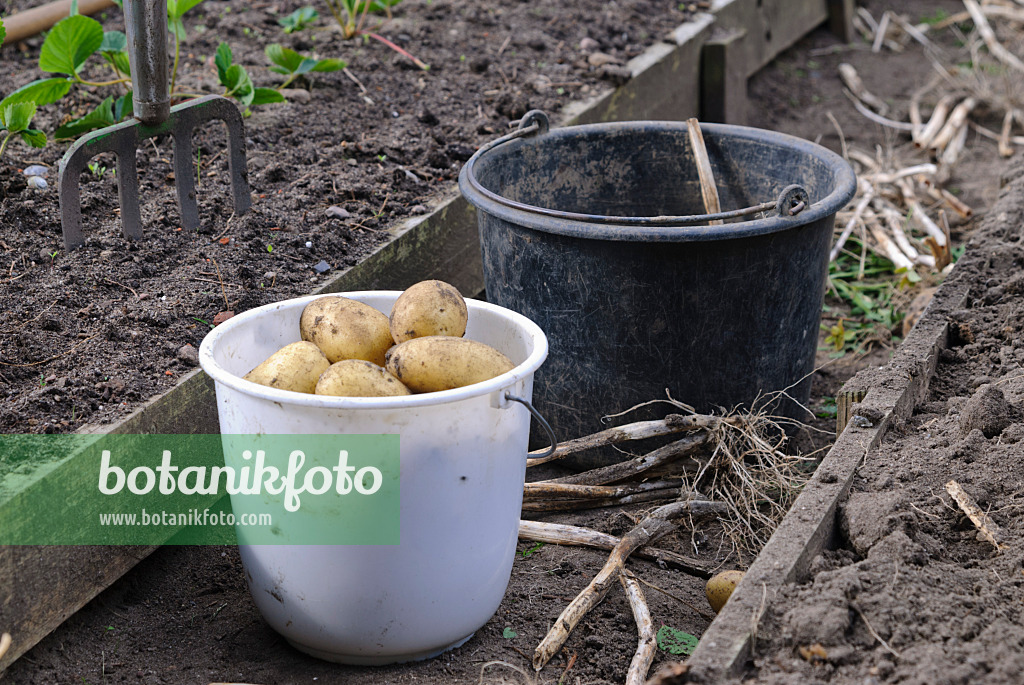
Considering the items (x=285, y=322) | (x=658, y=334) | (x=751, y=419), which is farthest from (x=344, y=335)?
(x=751, y=419)

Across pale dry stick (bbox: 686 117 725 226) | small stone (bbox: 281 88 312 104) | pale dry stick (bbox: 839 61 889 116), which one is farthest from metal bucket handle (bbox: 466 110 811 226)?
pale dry stick (bbox: 839 61 889 116)

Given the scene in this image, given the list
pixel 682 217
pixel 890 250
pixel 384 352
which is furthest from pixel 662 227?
pixel 890 250

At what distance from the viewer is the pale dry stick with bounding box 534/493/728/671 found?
1.98 metres

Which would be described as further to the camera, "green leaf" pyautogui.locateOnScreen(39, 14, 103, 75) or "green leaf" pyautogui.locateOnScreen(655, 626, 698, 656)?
"green leaf" pyautogui.locateOnScreen(39, 14, 103, 75)

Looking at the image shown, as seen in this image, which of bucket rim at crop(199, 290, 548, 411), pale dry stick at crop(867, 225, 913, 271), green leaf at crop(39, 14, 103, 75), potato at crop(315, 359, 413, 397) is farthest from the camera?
pale dry stick at crop(867, 225, 913, 271)

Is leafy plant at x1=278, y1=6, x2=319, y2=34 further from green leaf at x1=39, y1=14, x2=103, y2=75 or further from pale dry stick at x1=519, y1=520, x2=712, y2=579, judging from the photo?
pale dry stick at x1=519, y1=520, x2=712, y2=579

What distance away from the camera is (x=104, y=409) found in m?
2.08

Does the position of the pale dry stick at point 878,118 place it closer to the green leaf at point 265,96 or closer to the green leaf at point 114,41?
the green leaf at point 265,96

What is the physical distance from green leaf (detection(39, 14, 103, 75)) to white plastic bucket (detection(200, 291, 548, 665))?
1.49 metres

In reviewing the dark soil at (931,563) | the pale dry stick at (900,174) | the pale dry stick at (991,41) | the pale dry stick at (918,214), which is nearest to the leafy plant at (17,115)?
the dark soil at (931,563)

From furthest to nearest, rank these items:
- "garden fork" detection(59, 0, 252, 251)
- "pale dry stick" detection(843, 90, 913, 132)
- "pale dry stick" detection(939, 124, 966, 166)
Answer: "pale dry stick" detection(843, 90, 913, 132) < "pale dry stick" detection(939, 124, 966, 166) < "garden fork" detection(59, 0, 252, 251)

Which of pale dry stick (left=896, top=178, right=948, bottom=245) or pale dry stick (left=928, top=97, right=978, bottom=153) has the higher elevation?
pale dry stick (left=928, top=97, right=978, bottom=153)

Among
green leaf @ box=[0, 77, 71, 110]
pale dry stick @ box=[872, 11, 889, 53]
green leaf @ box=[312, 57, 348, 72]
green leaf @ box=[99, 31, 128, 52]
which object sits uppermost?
green leaf @ box=[99, 31, 128, 52]

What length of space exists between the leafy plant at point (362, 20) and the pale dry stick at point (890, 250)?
2195 millimetres
